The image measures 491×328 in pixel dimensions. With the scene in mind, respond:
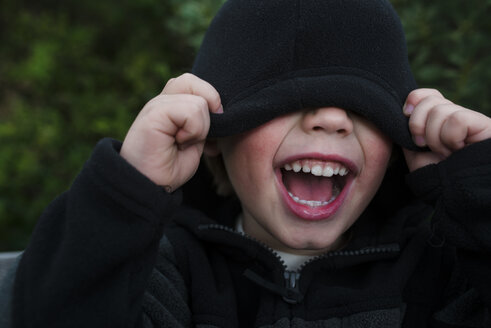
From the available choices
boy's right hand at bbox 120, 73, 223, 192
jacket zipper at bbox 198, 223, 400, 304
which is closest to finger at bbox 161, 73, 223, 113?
boy's right hand at bbox 120, 73, 223, 192

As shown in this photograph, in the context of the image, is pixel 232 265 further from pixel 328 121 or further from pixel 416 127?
pixel 416 127

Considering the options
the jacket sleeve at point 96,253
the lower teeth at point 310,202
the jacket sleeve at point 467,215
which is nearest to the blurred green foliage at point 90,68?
the jacket sleeve at point 467,215

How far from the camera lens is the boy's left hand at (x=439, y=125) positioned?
1.34 meters

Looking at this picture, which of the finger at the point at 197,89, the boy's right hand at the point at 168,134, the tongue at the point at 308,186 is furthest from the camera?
the tongue at the point at 308,186

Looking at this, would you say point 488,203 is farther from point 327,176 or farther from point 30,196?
point 30,196

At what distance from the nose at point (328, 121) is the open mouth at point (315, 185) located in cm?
9

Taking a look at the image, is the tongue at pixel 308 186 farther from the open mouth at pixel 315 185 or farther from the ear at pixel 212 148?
the ear at pixel 212 148

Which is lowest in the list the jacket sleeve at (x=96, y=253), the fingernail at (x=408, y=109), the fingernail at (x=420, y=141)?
the jacket sleeve at (x=96, y=253)

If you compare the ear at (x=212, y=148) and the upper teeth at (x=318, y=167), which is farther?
the ear at (x=212, y=148)

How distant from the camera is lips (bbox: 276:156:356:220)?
1428 mm

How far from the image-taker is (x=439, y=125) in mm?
1362

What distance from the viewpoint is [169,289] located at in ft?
4.84

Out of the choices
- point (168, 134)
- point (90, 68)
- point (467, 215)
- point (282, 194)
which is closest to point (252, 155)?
point (282, 194)

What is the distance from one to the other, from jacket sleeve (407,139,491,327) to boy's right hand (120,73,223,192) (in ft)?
2.01
